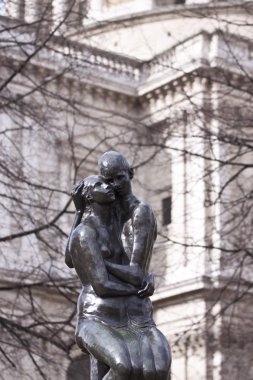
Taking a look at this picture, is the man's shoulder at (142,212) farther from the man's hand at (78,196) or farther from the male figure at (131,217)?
the man's hand at (78,196)

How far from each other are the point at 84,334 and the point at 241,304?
24.1m

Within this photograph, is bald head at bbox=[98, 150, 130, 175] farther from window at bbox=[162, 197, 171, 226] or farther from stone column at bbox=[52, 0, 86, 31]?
window at bbox=[162, 197, 171, 226]

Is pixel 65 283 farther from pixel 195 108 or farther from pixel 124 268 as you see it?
pixel 124 268

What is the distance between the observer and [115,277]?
26.5 ft

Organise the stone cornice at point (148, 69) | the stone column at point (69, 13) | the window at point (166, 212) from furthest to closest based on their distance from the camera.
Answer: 1. the stone cornice at point (148, 69)
2. the window at point (166, 212)
3. the stone column at point (69, 13)

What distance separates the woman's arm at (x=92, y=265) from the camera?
8008mm

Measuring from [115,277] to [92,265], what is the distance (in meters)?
0.14

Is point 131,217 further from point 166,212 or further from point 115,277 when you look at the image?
point 166,212

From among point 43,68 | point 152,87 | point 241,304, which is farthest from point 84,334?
point 152,87

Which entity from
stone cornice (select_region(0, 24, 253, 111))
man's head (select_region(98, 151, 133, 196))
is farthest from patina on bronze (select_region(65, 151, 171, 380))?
stone cornice (select_region(0, 24, 253, 111))

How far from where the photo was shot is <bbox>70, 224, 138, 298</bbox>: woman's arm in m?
8.01

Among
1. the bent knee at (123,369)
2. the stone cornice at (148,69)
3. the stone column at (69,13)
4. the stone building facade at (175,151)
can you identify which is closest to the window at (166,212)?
the stone building facade at (175,151)

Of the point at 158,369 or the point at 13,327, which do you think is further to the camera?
the point at 13,327

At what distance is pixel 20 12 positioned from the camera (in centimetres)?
2080
